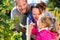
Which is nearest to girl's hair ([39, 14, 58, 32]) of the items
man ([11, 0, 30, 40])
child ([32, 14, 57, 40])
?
child ([32, 14, 57, 40])

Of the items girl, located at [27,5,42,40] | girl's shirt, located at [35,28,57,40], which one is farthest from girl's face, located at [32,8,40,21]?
girl's shirt, located at [35,28,57,40]

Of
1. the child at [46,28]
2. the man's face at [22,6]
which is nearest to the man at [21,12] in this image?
the man's face at [22,6]

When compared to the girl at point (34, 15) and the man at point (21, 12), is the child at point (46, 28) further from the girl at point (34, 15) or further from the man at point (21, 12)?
the man at point (21, 12)

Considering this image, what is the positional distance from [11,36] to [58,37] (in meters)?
0.51

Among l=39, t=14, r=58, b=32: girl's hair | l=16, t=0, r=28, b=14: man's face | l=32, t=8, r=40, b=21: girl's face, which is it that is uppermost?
l=16, t=0, r=28, b=14: man's face

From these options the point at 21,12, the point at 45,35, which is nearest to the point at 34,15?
the point at 21,12

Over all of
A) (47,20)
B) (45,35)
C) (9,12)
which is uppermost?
(9,12)

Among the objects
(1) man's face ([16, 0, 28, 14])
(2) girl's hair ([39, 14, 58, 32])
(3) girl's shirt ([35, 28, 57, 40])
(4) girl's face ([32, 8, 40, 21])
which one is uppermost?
(1) man's face ([16, 0, 28, 14])

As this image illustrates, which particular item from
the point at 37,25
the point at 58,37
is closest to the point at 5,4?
the point at 37,25

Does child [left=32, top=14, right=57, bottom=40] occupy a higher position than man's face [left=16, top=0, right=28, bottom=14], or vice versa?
man's face [left=16, top=0, right=28, bottom=14]

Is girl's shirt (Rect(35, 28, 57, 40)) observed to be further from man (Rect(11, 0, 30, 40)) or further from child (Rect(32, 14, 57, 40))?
man (Rect(11, 0, 30, 40))

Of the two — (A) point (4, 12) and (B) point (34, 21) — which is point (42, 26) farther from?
(A) point (4, 12)

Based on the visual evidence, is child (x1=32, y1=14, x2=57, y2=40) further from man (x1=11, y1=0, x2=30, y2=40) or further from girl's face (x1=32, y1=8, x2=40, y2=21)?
man (x1=11, y1=0, x2=30, y2=40)

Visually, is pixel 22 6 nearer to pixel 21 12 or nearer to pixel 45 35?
pixel 21 12
